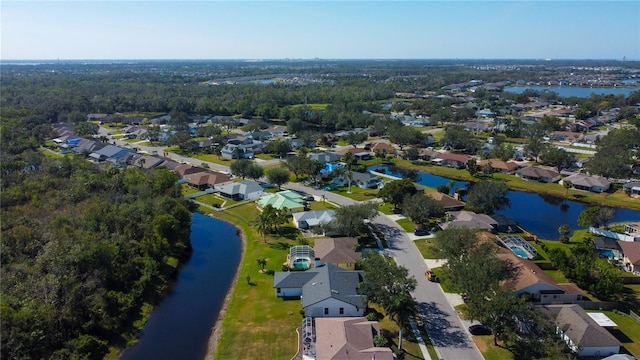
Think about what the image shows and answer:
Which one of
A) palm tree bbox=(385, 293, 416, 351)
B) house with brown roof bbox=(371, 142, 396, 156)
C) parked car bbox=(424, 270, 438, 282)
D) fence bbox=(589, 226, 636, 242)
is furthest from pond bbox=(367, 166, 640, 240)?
palm tree bbox=(385, 293, 416, 351)

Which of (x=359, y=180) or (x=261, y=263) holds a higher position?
(x=359, y=180)

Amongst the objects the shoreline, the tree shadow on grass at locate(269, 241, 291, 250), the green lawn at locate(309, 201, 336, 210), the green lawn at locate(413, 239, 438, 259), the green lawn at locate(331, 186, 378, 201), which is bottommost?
the shoreline

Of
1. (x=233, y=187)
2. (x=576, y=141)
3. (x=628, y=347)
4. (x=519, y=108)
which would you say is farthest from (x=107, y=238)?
(x=519, y=108)

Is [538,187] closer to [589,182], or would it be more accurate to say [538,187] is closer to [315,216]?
[589,182]

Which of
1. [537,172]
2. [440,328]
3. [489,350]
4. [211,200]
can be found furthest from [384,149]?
[489,350]

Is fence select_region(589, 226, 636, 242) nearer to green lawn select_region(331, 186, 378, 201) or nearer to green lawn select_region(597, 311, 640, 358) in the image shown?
green lawn select_region(597, 311, 640, 358)

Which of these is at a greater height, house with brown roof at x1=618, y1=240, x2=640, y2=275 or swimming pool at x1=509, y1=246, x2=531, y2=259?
house with brown roof at x1=618, y1=240, x2=640, y2=275

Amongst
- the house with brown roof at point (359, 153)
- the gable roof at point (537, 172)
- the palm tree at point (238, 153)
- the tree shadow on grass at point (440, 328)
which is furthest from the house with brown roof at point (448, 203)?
the palm tree at point (238, 153)

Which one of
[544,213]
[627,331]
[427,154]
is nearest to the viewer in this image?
[627,331]
